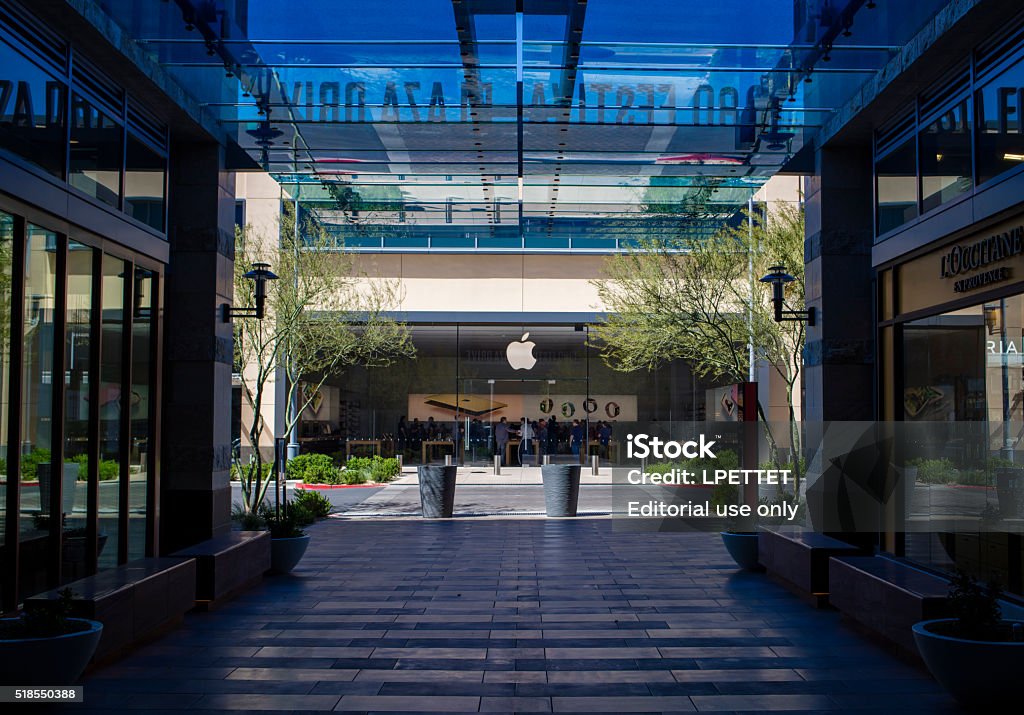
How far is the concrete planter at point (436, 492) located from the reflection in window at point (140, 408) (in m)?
8.84

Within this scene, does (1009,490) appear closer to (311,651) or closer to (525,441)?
(311,651)

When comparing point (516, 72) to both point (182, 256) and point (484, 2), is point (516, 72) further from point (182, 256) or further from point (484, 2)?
point (182, 256)

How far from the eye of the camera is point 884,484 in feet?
37.6

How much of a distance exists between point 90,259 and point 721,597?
7.56m

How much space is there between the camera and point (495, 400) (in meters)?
33.1

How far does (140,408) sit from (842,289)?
27.9ft

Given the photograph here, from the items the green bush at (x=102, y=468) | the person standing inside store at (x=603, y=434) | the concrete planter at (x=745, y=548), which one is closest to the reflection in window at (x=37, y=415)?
the green bush at (x=102, y=468)

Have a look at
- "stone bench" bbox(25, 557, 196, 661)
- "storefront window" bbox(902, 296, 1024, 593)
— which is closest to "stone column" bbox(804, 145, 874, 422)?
"storefront window" bbox(902, 296, 1024, 593)

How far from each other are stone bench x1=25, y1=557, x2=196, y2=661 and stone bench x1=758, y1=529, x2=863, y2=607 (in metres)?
6.21

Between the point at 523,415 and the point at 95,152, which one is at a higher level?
the point at 95,152

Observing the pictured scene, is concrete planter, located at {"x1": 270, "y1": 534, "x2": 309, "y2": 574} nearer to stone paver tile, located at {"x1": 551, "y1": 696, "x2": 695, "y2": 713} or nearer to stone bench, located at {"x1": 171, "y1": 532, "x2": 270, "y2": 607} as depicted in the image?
stone bench, located at {"x1": 171, "y1": 532, "x2": 270, "y2": 607}

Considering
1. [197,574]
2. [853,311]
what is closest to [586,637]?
[197,574]

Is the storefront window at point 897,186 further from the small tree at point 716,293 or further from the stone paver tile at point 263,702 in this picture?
the stone paver tile at point 263,702

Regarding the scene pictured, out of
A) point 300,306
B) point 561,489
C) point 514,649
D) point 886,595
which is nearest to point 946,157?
point 886,595
